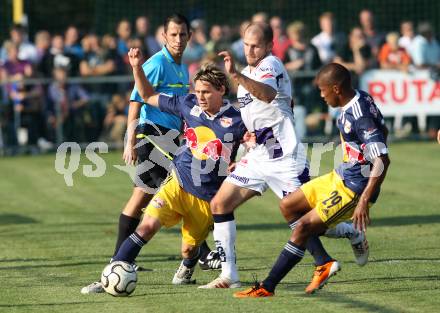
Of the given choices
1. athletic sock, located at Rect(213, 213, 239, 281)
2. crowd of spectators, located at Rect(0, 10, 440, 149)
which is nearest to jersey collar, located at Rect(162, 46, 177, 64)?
athletic sock, located at Rect(213, 213, 239, 281)

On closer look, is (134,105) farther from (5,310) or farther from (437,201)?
(437,201)

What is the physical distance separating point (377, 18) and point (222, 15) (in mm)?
3894

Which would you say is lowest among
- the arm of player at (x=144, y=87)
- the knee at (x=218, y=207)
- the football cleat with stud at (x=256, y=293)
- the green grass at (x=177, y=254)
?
the green grass at (x=177, y=254)

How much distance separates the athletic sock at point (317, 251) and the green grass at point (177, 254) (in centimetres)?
24

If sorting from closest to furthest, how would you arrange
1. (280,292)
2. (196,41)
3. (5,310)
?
(5,310) → (280,292) → (196,41)

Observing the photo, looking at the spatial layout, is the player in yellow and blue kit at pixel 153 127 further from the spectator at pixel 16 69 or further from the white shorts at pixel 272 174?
the spectator at pixel 16 69

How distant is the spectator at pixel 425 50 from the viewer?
2080 centimetres

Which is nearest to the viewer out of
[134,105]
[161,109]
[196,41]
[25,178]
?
[161,109]

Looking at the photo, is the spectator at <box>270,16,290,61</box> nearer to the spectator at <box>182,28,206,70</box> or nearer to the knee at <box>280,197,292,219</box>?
the spectator at <box>182,28,206,70</box>

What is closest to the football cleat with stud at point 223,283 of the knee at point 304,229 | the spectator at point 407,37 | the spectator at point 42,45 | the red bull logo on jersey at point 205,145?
→ the knee at point 304,229

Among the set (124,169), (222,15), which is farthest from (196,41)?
(222,15)

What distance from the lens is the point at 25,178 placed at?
57.3ft

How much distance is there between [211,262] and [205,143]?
1.44 m

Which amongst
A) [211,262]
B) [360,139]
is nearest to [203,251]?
[211,262]
